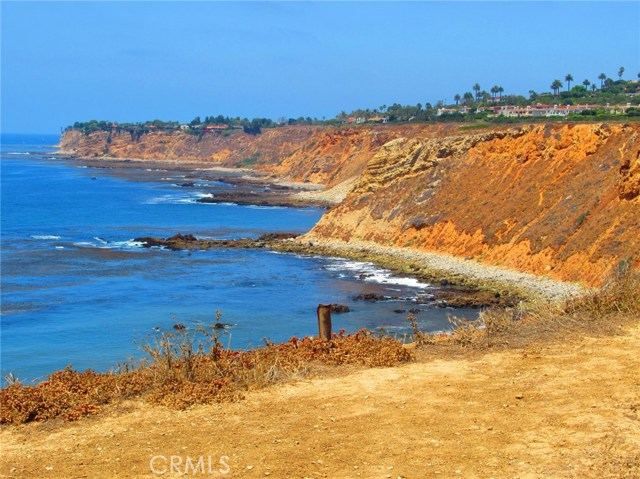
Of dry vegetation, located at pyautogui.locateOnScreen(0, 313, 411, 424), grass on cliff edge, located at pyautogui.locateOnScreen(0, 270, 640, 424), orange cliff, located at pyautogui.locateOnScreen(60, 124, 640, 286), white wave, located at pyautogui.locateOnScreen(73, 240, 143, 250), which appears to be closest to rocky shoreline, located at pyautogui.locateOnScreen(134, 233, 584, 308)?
white wave, located at pyautogui.locateOnScreen(73, 240, 143, 250)

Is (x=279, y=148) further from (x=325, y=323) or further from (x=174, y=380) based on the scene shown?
(x=174, y=380)

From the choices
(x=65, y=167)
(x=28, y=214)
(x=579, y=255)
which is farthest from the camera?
(x=65, y=167)

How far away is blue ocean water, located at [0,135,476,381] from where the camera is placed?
26.5m

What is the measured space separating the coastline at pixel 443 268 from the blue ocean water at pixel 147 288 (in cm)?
148

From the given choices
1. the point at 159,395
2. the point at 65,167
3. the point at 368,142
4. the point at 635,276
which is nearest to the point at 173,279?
the point at 635,276

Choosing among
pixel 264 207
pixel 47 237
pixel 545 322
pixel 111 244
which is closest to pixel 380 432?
pixel 545 322

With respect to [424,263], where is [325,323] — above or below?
above

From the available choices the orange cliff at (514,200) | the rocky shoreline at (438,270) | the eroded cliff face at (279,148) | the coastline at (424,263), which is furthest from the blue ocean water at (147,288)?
the eroded cliff face at (279,148)

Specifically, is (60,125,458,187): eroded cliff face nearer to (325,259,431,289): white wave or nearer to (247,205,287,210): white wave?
(247,205,287,210): white wave

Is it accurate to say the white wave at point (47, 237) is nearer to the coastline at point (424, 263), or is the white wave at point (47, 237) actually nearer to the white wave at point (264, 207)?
the coastline at point (424, 263)

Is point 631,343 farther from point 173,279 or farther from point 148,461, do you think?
point 173,279

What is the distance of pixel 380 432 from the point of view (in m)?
8.80

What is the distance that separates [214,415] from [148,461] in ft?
4.79

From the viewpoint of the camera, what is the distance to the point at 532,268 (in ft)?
117
